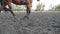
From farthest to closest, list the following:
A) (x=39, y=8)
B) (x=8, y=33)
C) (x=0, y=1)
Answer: (x=39, y=8) → (x=0, y=1) → (x=8, y=33)

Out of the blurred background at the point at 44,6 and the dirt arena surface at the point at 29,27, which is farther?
the blurred background at the point at 44,6

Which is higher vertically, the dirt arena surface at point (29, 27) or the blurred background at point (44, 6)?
the dirt arena surface at point (29, 27)

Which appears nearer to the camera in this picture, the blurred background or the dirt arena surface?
the dirt arena surface

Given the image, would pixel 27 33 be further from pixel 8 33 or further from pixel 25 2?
pixel 25 2

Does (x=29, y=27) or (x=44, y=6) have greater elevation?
(x=29, y=27)

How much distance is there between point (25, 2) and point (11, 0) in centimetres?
75

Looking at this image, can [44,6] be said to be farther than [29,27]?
Yes

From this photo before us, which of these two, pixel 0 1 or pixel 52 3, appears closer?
pixel 0 1

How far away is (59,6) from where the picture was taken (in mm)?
22156

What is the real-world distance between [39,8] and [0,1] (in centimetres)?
1109

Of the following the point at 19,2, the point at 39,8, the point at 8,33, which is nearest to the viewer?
the point at 8,33

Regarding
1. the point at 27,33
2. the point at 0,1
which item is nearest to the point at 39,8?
the point at 0,1

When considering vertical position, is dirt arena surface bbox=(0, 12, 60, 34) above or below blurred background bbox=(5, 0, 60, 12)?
above

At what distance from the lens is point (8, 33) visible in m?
6.79
